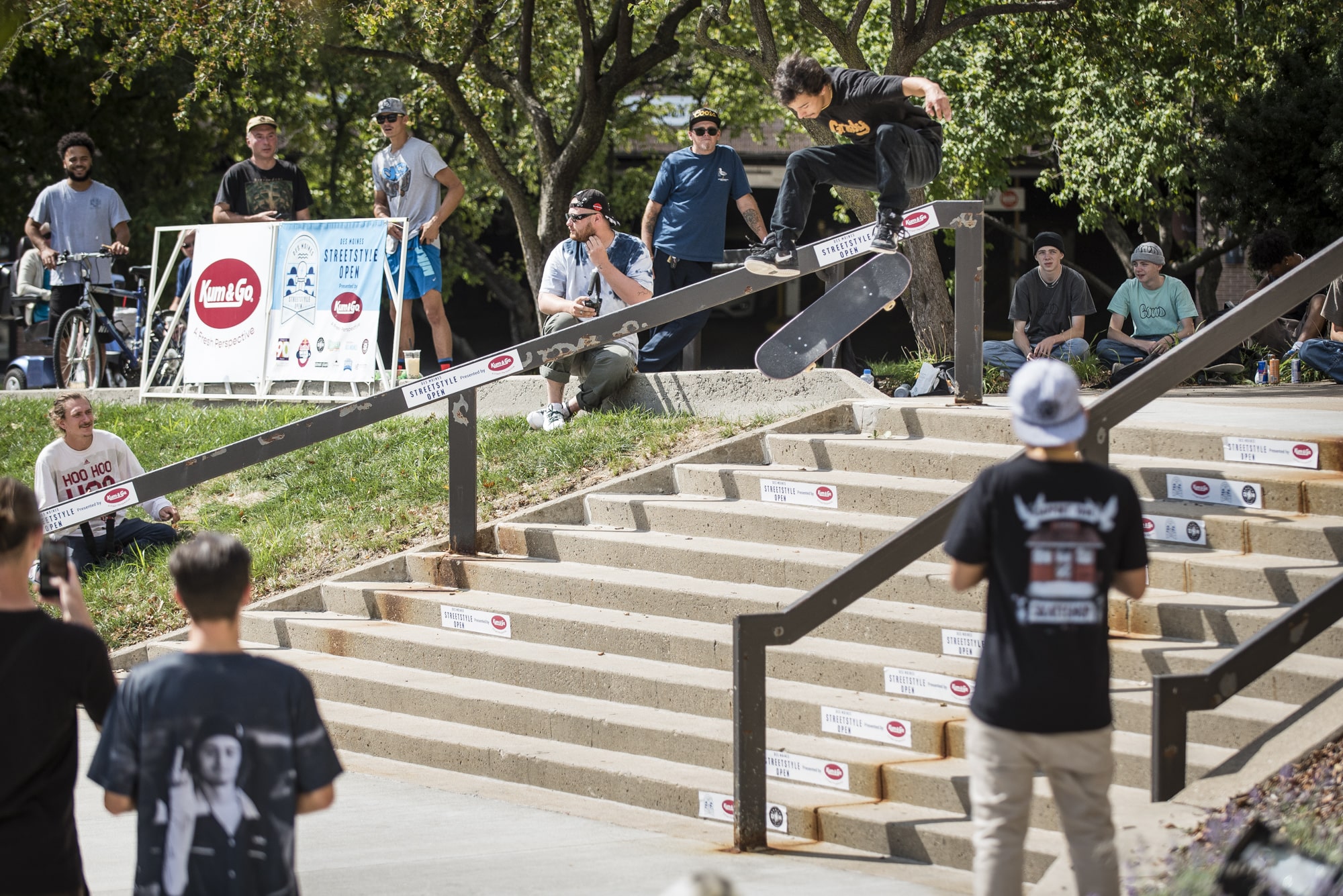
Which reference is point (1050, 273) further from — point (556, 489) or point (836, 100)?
point (556, 489)

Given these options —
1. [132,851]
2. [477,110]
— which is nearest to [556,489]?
[132,851]

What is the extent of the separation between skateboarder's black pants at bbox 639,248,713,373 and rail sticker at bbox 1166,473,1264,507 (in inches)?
142

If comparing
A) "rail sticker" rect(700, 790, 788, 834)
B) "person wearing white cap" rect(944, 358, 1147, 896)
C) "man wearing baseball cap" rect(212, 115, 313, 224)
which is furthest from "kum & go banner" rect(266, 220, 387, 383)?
"person wearing white cap" rect(944, 358, 1147, 896)

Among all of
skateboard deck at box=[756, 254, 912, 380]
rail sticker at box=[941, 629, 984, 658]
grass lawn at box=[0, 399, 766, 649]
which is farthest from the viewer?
grass lawn at box=[0, 399, 766, 649]

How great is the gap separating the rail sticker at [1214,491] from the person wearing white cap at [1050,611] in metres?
2.73

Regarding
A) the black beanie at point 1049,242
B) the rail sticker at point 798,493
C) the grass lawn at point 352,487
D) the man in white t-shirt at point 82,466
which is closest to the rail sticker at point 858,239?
the rail sticker at point 798,493

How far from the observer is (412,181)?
33.5 feet

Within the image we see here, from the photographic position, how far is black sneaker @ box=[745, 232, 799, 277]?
707 centimetres

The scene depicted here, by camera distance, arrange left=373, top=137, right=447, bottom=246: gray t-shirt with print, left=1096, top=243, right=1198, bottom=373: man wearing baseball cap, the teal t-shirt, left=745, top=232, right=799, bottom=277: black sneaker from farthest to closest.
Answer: left=373, top=137, right=447, bottom=246: gray t-shirt with print
the teal t-shirt
left=1096, top=243, right=1198, bottom=373: man wearing baseball cap
left=745, top=232, right=799, bottom=277: black sneaker

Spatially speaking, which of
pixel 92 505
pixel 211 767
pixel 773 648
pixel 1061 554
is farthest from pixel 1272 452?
pixel 92 505

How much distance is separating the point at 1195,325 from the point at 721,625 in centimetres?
522

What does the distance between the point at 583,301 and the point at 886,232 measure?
224cm

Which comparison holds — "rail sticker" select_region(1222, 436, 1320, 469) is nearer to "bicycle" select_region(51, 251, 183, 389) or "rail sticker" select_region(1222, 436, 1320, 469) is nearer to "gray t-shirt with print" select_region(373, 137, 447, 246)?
"gray t-shirt with print" select_region(373, 137, 447, 246)

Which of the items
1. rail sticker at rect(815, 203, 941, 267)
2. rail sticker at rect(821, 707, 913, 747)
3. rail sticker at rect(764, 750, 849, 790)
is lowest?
rail sticker at rect(764, 750, 849, 790)
